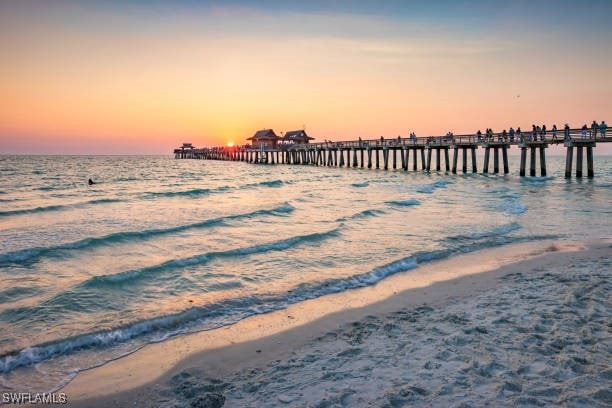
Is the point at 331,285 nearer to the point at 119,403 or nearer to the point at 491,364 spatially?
the point at 491,364

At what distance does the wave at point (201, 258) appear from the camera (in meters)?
8.36

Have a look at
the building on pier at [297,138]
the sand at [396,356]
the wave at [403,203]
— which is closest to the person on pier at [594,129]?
the wave at [403,203]

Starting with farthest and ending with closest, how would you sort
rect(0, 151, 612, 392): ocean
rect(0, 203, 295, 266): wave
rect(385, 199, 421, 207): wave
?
1. rect(385, 199, 421, 207): wave
2. rect(0, 203, 295, 266): wave
3. rect(0, 151, 612, 392): ocean

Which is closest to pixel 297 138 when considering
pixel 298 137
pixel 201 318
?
pixel 298 137

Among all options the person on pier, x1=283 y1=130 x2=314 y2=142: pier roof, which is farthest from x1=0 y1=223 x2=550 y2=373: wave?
x1=283 y1=130 x2=314 y2=142: pier roof

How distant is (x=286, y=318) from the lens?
638cm

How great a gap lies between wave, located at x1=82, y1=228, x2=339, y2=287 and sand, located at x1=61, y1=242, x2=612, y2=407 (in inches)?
134

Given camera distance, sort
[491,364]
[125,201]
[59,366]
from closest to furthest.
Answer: [491,364]
[59,366]
[125,201]

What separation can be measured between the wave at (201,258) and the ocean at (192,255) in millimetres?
35

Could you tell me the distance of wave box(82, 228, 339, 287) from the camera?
8359 millimetres

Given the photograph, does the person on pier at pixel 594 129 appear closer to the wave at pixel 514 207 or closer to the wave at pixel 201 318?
the wave at pixel 514 207

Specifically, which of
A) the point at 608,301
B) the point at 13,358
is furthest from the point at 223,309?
the point at 608,301

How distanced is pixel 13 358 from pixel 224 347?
2530mm

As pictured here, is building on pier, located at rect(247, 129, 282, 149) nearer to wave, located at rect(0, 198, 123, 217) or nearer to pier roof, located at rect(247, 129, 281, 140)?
pier roof, located at rect(247, 129, 281, 140)
